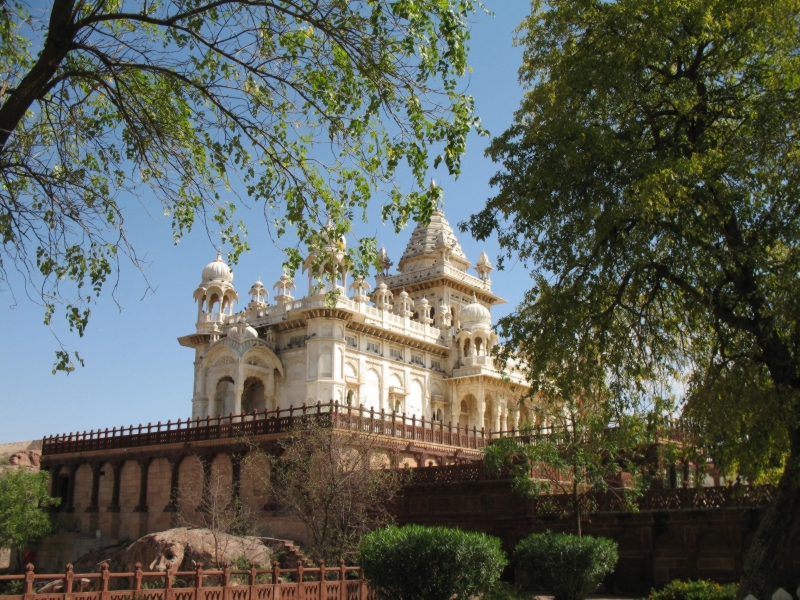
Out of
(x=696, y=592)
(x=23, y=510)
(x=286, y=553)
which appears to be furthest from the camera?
(x=23, y=510)

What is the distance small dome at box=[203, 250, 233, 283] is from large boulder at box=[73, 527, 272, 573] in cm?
2058

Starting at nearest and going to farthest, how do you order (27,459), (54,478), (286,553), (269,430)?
(286,553)
(269,430)
(54,478)
(27,459)

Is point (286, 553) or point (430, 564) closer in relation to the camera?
point (430, 564)

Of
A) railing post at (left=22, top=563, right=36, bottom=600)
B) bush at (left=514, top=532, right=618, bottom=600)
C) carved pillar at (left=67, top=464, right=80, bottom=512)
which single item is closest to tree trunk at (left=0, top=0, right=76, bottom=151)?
railing post at (left=22, top=563, right=36, bottom=600)

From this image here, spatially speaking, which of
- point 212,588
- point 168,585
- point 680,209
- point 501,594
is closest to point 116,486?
point 212,588

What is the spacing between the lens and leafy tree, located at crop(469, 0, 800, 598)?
12.9 m

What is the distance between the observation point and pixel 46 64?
9297 mm

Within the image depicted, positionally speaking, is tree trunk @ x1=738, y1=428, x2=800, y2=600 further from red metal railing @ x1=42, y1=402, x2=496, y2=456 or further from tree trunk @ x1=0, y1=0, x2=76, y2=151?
red metal railing @ x1=42, y1=402, x2=496, y2=456

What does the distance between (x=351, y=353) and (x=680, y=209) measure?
28604 mm

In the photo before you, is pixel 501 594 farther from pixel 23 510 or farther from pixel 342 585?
pixel 23 510

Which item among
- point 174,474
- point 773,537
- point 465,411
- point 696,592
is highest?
point 465,411

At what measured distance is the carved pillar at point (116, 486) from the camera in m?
35.8

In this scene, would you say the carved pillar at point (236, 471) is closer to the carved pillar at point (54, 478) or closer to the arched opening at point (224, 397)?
the arched opening at point (224, 397)

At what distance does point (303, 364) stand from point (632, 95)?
28.3 meters
